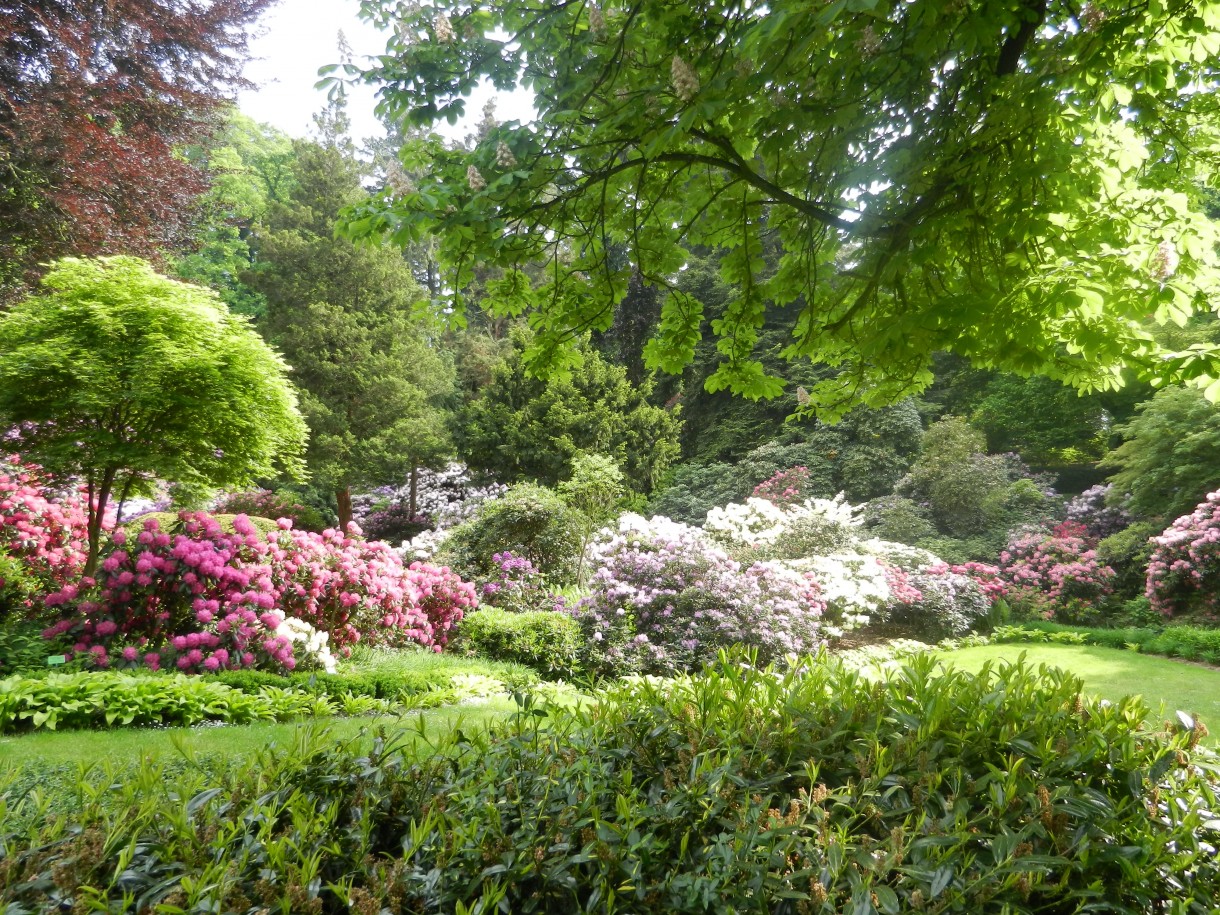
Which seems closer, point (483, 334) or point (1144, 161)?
point (1144, 161)

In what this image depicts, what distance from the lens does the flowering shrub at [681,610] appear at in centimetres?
723

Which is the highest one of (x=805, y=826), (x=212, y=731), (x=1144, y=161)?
(x=1144, y=161)

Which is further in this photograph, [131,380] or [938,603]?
[938,603]

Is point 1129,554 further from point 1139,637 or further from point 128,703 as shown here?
point 128,703

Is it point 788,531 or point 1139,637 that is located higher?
point 788,531

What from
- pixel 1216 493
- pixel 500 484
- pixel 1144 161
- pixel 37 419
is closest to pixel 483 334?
pixel 500 484

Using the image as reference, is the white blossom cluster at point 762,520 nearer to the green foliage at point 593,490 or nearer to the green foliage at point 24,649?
the green foliage at point 593,490

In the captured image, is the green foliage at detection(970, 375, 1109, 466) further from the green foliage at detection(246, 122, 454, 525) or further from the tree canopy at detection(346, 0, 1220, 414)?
the tree canopy at detection(346, 0, 1220, 414)

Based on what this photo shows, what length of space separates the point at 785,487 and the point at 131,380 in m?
11.9

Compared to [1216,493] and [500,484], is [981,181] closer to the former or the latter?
[1216,493]

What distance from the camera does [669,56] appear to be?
2.92 m

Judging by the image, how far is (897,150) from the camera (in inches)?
108

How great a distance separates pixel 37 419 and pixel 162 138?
5.92 m

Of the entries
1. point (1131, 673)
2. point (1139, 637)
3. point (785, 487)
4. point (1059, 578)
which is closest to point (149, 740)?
point (1131, 673)
